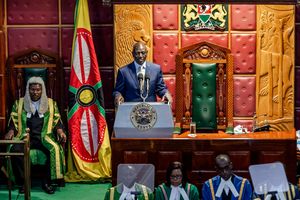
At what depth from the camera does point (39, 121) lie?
7766 millimetres

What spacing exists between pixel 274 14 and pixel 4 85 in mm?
3172

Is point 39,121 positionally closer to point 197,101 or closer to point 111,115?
point 111,115

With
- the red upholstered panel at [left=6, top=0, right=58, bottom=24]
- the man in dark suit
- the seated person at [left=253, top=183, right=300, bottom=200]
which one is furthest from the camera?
the red upholstered panel at [left=6, top=0, right=58, bottom=24]

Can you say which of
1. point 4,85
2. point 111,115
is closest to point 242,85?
point 111,115

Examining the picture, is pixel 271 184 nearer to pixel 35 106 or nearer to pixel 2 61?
pixel 35 106

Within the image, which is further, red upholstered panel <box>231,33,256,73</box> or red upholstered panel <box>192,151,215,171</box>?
red upholstered panel <box>231,33,256,73</box>

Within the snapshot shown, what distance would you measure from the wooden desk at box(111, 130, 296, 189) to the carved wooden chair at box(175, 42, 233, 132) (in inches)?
45.7

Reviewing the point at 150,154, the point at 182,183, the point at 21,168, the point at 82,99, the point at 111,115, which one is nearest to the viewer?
the point at 182,183

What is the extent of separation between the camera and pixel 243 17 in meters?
8.25

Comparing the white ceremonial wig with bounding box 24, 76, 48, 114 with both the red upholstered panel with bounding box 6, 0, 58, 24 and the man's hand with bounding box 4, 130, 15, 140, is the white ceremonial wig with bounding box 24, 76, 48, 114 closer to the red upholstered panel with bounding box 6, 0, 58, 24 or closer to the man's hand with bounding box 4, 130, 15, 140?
the man's hand with bounding box 4, 130, 15, 140

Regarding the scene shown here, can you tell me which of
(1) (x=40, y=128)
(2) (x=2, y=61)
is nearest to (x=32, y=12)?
(2) (x=2, y=61)

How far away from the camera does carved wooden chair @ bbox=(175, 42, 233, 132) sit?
7.96 metres

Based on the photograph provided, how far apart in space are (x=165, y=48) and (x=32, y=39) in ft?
5.14

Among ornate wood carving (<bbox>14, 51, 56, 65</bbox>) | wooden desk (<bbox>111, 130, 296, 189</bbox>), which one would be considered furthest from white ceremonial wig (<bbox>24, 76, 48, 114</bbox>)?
wooden desk (<bbox>111, 130, 296, 189</bbox>)
